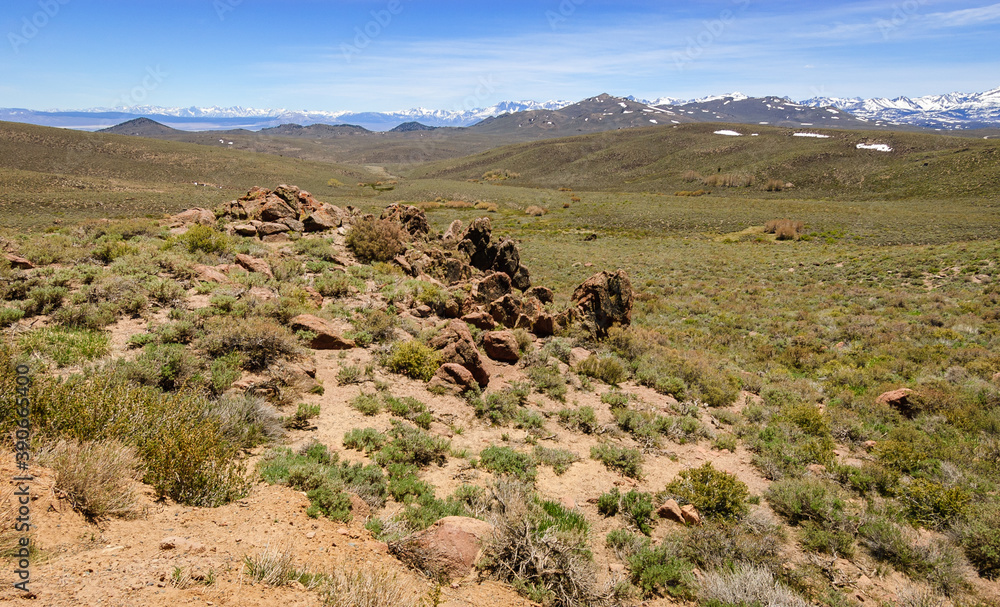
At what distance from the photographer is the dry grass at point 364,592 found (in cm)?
311

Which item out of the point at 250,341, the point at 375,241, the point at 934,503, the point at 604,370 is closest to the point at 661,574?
the point at 934,503

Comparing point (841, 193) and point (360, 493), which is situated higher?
point (841, 193)

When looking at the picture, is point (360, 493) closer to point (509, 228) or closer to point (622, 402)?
point (622, 402)

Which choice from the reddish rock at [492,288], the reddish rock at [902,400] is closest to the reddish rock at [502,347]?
the reddish rock at [492,288]

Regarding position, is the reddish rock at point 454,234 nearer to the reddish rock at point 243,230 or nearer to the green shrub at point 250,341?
the reddish rock at point 243,230

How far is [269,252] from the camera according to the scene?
14.9m

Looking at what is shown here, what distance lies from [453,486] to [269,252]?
12.6 metres

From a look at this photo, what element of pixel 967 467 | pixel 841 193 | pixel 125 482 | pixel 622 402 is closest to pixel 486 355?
pixel 622 402

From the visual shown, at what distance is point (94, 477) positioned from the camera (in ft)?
11.6

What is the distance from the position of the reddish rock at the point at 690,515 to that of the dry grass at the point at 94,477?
6.20 meters

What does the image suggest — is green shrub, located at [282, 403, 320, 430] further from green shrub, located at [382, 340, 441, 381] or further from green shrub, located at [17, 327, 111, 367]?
green shrub, located at [17, 327, 111, 367]

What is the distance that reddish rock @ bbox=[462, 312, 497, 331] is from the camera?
12.2 meters

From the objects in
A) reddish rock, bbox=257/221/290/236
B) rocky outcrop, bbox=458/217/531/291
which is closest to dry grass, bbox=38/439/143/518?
rocky outcrop, bbox=458/217/531/291

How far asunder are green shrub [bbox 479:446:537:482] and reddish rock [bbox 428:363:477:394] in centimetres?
219
